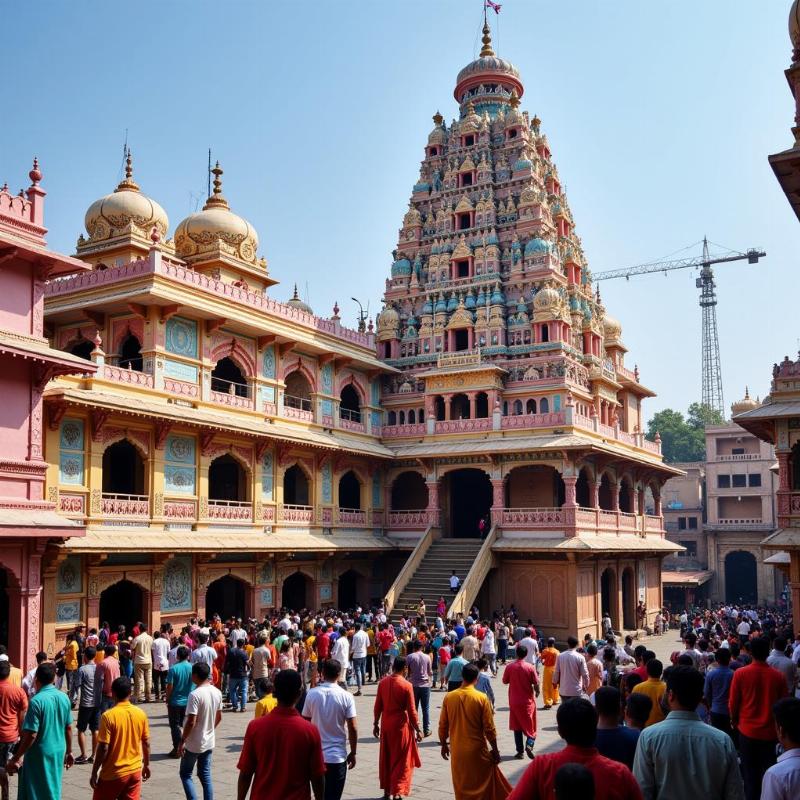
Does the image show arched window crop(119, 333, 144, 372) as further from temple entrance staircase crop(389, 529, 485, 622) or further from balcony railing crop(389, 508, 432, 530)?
balcony railing crop(389, 508, 432, 530)

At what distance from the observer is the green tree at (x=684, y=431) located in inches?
3068

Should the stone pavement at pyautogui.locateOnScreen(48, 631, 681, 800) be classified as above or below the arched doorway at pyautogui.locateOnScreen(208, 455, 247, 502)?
below

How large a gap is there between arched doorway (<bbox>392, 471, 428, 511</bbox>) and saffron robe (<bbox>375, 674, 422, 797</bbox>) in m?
23.6

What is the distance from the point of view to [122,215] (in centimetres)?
2691

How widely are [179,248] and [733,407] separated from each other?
32614 mm

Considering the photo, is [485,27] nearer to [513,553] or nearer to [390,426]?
[390,426]

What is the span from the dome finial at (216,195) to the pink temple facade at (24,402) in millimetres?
12884

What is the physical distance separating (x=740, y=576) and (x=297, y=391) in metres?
36.6

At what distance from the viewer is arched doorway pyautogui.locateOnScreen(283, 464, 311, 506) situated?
28.2 meters

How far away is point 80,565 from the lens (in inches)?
766

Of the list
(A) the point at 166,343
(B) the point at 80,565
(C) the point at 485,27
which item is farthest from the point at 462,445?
(C) the point at 485,27

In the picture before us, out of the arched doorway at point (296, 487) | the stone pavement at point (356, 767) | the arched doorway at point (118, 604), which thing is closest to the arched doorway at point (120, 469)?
the arched doorway at point (118, 604)

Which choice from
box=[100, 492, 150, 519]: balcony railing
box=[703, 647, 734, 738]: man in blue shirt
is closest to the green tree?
box=[100, 492, 150, 519]: balcony railing

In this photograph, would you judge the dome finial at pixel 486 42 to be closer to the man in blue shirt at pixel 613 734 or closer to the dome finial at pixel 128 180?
the dome finial at pixel 128 180
